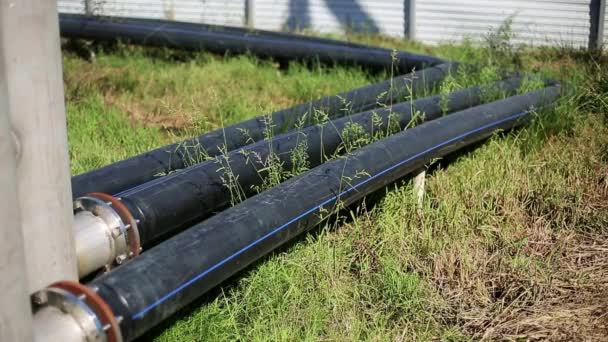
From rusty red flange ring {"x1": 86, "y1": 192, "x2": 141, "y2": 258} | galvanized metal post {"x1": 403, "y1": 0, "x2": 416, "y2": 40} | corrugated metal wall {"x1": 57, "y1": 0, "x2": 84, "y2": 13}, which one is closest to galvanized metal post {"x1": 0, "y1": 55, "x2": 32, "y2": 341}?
rusty red flange ring {"x1": 86, "y1": 192, "x2": 141, "y2": 258}

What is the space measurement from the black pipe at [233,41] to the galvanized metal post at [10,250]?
4.83 m

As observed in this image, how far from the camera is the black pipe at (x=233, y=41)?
6.80m

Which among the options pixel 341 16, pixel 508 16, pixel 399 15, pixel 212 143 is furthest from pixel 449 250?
pixel 341 16

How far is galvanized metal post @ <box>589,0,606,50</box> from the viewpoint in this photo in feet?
26.8

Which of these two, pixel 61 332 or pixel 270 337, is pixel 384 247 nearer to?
pixel 270 337

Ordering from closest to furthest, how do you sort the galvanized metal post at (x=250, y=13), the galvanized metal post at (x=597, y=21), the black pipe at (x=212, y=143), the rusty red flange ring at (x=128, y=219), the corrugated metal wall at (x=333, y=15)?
the rusty red flange ring at (x=128, y=219) < the black pipe at (x=212, y=143) < the galvanized metal post at (x=597, y=21) < the corrugated metal wall at (x=333, y=15) < the galvanized metal post at (x=250, y=13)

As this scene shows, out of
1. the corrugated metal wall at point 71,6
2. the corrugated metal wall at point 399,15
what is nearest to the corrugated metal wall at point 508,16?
the corrugated metal wall at point 399,15

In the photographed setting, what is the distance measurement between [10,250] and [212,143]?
199 cm

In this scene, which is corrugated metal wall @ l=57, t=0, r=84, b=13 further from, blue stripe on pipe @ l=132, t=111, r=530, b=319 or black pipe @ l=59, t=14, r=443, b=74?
blue stripe on pipe @ l=132, t=111, r=530, b=319

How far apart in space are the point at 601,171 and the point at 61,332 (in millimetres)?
3066

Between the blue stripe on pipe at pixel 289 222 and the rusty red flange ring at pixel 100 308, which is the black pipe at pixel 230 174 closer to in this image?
the blue stripe on pipe at pixel 289 222

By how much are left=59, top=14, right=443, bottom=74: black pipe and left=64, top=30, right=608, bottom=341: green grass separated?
41.2 inches

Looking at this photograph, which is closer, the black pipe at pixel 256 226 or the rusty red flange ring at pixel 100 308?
the rusty red flange ring at pixel 100 308

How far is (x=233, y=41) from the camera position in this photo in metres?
7.34
